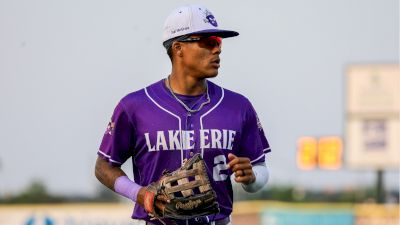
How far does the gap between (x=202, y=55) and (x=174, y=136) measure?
493mm

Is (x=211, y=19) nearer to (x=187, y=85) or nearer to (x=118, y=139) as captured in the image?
(x=187, y=85)

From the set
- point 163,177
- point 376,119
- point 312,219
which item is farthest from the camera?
point 376,119

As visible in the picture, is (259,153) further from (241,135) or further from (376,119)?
(376,119)

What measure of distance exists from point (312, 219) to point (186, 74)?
65.4ft

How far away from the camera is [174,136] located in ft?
24.9

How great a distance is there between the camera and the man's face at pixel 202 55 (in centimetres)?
757

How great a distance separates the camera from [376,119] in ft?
136

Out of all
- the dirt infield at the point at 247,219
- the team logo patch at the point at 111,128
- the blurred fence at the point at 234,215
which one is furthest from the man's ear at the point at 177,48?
the dirt infield at the point at 247,219

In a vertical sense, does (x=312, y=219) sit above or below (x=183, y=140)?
below

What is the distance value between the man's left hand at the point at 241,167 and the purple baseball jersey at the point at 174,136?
0.29 m

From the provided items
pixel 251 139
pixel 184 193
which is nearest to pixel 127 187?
pixel 184 193

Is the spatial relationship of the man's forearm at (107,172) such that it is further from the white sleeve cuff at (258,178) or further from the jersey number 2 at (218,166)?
the white sleeve cuff at (258,178)

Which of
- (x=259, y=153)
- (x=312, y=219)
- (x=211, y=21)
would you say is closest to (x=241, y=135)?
(x=259, y=153)

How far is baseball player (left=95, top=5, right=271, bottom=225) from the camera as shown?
7574 millimetres
